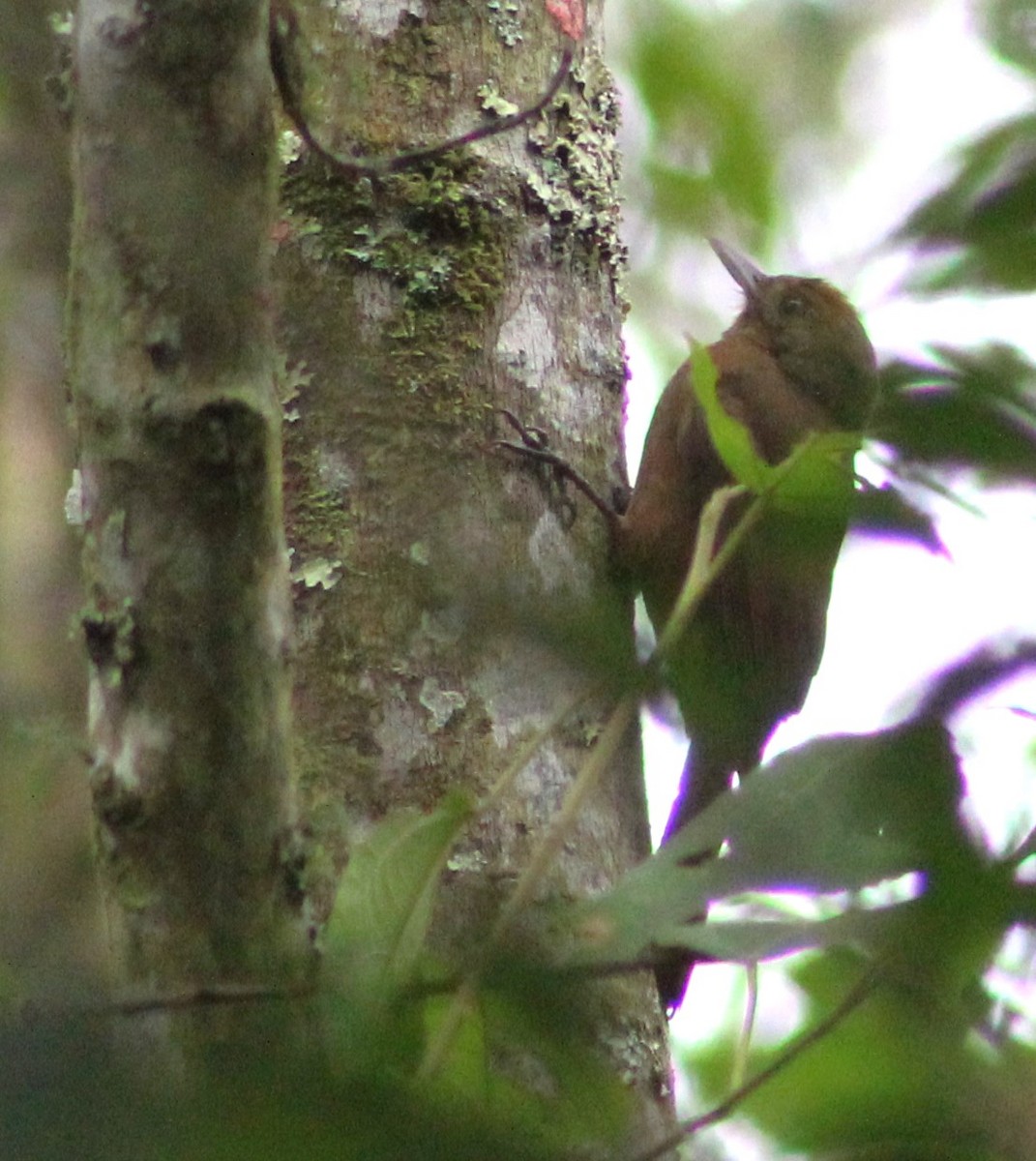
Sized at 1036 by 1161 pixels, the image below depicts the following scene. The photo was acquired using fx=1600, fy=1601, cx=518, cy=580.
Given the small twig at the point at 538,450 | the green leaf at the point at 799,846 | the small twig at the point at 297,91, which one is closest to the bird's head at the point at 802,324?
the small twig at the point at 538,450

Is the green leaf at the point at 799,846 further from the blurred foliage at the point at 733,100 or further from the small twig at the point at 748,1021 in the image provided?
the blurred foliage at the point at 733,100

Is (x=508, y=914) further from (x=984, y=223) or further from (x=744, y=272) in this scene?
(x=744, y=272)

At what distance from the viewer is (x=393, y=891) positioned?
1.12 metres

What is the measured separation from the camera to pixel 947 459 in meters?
0.76

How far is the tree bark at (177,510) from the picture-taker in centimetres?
122

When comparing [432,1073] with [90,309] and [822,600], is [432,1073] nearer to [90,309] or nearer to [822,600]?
[90,309]

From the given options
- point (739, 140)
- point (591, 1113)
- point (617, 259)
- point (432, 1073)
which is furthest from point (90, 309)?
point (617, 259)

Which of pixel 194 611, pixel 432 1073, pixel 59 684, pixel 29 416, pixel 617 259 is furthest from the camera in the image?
pixel 29 416

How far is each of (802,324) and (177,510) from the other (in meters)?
2.73

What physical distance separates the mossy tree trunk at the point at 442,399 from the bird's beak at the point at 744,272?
4.64ft

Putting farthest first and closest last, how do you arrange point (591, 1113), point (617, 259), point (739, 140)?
1. point (617, 259)
2. point (739, 140)
3. point (591, 1113)

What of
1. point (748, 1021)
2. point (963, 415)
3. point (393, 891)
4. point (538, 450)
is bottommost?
point (748, 1021)

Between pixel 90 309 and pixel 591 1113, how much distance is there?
819 mm

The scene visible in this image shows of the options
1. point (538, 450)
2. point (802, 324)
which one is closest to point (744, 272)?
point (802, 324)
